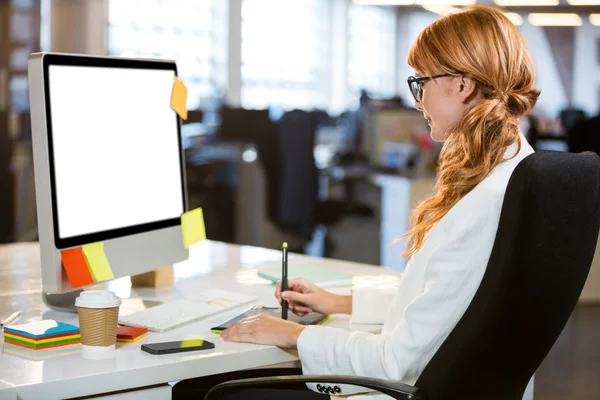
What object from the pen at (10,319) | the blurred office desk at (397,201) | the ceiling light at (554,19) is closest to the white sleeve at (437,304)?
the pen at (10,319)

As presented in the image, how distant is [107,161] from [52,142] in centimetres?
17

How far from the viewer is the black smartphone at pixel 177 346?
1.29m

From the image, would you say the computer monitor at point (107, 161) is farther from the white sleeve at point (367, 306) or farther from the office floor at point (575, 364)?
the office floor at point (575, 364)

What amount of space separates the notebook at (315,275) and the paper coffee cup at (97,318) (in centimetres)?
70

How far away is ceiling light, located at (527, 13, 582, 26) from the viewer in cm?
1055

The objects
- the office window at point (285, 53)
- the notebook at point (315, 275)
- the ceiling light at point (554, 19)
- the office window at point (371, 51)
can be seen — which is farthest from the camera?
the office window at point (371, 51)

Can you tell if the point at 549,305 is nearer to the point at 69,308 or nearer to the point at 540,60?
the point at 69,308

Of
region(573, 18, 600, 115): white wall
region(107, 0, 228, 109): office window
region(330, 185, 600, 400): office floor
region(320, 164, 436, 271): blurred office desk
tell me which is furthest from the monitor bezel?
region(573, 18, 600, 115): white wall

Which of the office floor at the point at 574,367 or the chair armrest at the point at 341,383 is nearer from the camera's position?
the chair armrest at the point at 341,383

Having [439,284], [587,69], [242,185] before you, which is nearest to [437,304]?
[439,284]

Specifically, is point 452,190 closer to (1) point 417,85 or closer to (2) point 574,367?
(1) point 417,85

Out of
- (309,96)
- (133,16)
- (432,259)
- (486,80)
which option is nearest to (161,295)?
(432,259)

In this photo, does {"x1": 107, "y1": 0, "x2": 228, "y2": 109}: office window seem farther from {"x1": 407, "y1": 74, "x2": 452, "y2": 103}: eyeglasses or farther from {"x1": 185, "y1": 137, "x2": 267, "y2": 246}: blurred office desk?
{"x1": 407, "y1": 74, "x2": 452, "y2": 103}: eyeglasses

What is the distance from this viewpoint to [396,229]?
5.25 metres
